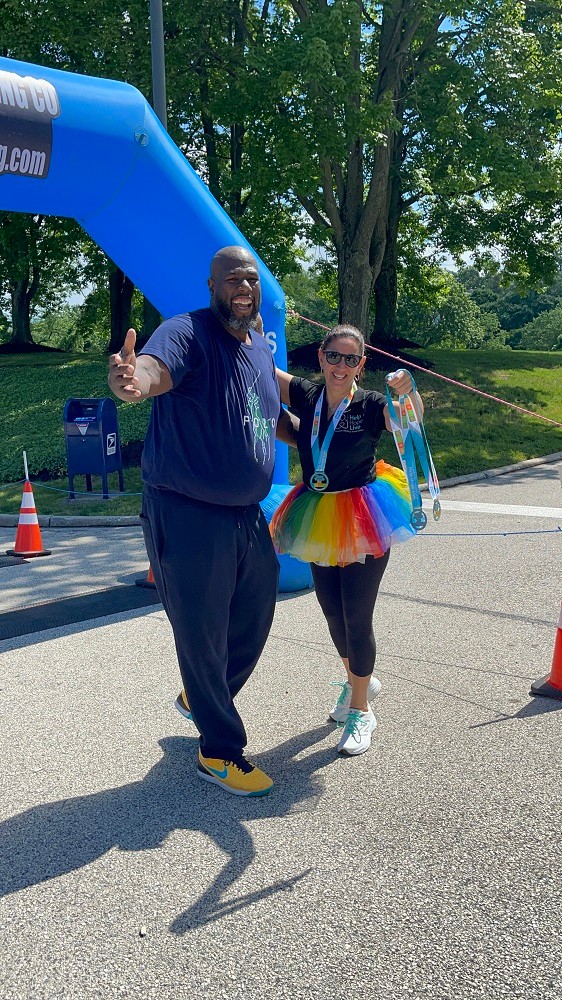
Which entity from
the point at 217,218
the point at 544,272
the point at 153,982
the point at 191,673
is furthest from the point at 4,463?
the point at 544,272

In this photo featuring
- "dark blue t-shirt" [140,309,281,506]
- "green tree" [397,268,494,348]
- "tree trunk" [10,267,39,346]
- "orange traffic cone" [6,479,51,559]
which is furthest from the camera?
"green tree" [397,268,494,348]

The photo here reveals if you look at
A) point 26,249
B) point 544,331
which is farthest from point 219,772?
point 544,331

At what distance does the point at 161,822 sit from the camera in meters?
3.53

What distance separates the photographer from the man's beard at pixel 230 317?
12.2 feet

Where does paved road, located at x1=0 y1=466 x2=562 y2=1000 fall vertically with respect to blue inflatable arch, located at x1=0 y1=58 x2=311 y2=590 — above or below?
below

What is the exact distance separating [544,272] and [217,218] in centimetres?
1956

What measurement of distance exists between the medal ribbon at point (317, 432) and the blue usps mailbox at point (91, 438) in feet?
28.7

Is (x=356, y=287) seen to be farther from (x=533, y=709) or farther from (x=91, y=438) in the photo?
(x=533, y=709)

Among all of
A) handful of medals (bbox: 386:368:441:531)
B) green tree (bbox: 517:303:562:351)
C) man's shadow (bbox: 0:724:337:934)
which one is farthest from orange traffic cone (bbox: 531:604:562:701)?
green tree (bbox: 517:303:562:351)

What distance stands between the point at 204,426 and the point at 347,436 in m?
0.83

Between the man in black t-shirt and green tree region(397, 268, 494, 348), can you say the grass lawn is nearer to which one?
the man in black t-shirt

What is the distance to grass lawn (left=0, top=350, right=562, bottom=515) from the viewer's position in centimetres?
1391

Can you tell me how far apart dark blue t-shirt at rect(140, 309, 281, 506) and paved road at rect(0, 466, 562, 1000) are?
127 centimetres

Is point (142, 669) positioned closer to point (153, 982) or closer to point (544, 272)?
point (153, 982)
